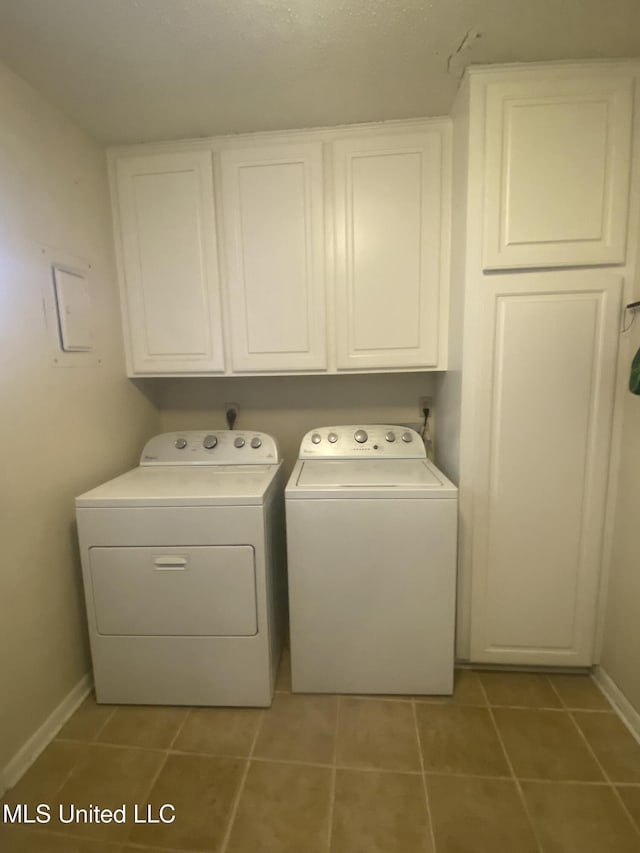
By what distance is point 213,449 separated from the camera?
6.01 ft

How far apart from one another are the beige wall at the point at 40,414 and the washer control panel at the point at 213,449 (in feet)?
0.78

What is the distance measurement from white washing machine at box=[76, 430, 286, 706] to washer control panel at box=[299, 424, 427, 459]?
1.44 ft

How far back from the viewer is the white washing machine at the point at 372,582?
53.6 inches

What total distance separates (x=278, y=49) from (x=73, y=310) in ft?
3.78

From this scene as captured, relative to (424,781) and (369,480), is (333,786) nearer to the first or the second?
(424,781)

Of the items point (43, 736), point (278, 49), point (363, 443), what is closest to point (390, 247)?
point (278, 49)

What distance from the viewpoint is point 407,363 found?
172 cm

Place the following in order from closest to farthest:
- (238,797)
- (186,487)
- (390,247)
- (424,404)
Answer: (238,797) → (186,487) → (390,247) → (424,404)

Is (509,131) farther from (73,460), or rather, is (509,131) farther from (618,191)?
(73,460)

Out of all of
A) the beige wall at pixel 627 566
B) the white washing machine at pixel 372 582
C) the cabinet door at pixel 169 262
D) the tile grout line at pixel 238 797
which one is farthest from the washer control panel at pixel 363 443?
the tile grout line at pixel 238 797

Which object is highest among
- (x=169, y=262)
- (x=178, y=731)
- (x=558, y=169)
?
(x=558, y=169)

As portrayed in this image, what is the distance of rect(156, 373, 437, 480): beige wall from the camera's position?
2.07 meters

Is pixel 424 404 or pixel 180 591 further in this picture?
pixel 424 404

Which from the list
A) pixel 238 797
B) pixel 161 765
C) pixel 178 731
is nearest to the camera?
pixel 238 797
